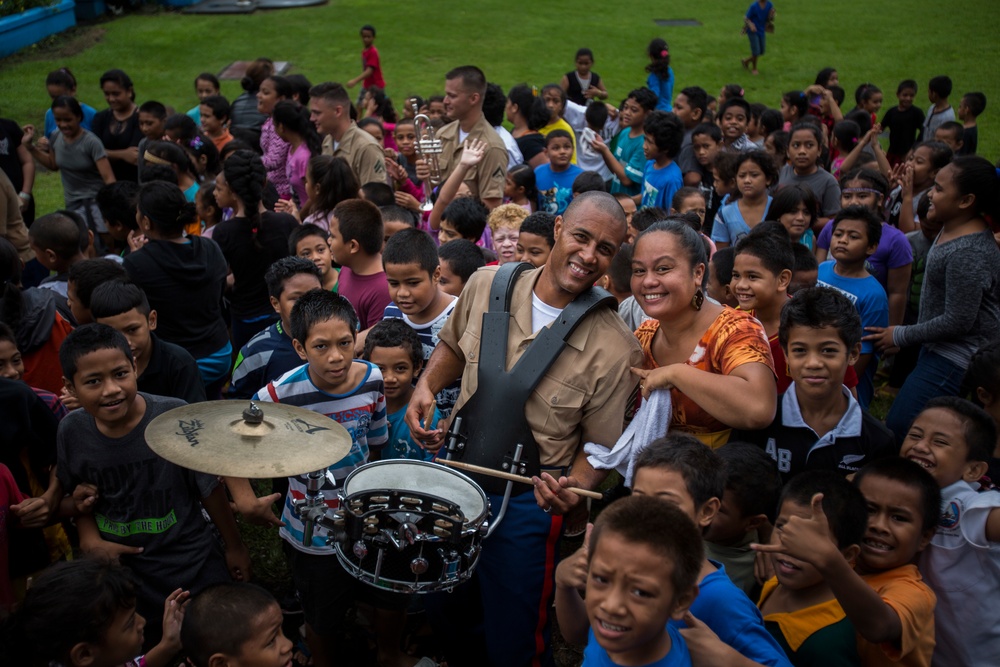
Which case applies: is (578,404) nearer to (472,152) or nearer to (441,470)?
(441,470)

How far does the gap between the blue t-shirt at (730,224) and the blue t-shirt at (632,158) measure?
2112 mm

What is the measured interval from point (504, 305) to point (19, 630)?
2.38 metres

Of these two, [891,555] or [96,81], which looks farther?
[96,81]

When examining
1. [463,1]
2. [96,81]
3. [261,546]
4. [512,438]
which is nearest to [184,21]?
[96,81]

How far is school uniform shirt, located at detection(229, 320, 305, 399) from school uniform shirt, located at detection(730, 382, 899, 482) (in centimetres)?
258

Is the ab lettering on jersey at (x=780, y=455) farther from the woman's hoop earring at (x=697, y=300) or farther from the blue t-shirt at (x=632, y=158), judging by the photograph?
the blue t-shirt at (x=632, y=158)

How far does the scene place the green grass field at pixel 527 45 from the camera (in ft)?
72.5

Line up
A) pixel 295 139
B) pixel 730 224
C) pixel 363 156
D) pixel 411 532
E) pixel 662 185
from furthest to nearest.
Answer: pixel 295 139
pixel 363 156
pixel 662 185
pixel 730 224
pixel 411 532

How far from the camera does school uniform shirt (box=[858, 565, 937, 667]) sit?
307cm

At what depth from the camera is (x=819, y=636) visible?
3.15 metres

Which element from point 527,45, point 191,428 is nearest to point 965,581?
point 191,428

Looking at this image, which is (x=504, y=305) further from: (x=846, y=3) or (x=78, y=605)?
(x=846, y=3)

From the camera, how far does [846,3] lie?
29906mm

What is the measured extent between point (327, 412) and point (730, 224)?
168 inches
